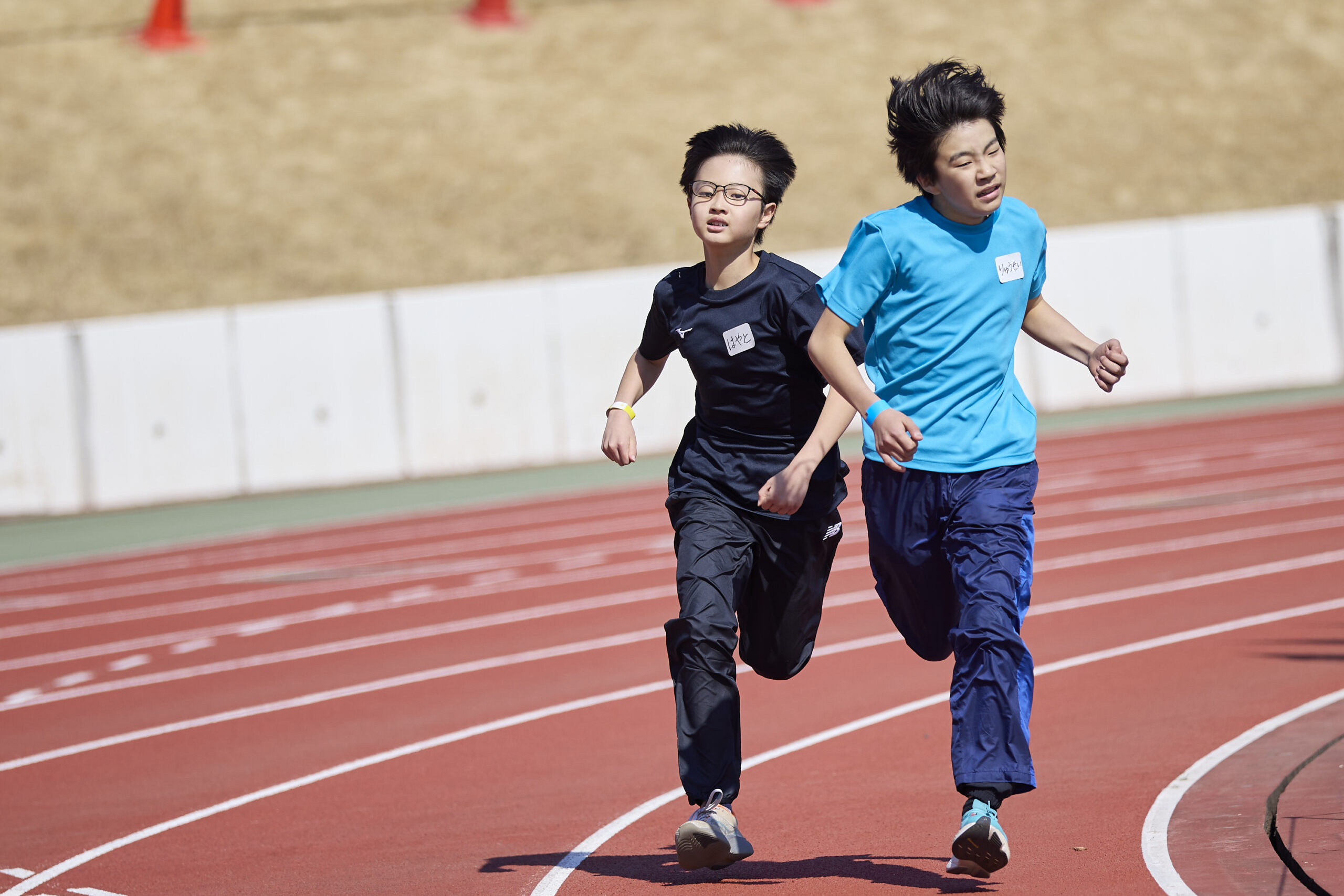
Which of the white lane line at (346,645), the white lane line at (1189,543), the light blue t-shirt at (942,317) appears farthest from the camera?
the white lane line at (1189,543)

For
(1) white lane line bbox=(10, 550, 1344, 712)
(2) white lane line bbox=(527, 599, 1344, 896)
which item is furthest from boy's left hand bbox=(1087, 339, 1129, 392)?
(1) white lane line bbox=(10, 550, 1344, 712)

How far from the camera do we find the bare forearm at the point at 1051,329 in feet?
15.4

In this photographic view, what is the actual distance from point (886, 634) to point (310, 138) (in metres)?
32.8

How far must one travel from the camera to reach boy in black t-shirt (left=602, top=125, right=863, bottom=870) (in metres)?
4.59

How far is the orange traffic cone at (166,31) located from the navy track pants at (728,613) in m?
41.1

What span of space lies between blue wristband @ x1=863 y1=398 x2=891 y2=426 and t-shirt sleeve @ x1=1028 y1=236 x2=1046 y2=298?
0.66 metres

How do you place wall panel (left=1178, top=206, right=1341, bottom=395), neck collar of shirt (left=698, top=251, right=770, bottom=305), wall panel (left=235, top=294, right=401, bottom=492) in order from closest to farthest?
neck collar of shirt (left=698, top=251, right=770, bottom=305) → wall panel (left=235, top=294, right=401, bottom=492) → wall panel (left=1178, top=206, right=1341, bottom=395)

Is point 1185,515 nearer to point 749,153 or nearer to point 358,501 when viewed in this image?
point 749,153

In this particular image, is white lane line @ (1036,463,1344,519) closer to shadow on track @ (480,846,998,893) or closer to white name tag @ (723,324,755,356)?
shadow on track @ (480,846,998,893)

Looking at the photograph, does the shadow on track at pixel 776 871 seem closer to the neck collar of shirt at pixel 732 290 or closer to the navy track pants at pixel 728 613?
the navy track pants at pixel 728 613

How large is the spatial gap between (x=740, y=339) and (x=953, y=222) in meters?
0.68

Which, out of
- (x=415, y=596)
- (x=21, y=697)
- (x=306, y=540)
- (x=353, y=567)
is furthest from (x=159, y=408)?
(x=21, y=697)

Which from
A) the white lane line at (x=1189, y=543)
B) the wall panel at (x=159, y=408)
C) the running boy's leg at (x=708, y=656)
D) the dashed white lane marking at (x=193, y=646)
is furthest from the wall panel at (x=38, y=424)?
the running boy's leg at (x=708, y=656)

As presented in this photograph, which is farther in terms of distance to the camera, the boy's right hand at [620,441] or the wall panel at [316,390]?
the wall panel at [316,390]
